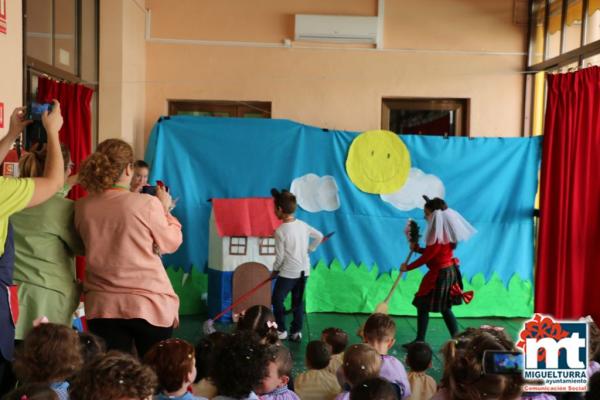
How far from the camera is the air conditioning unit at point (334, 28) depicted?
589 centimetres

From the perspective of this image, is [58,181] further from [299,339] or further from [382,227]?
[382,227]

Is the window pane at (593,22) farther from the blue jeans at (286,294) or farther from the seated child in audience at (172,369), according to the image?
the seated child in audience at (172,369)

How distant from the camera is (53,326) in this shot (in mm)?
1927

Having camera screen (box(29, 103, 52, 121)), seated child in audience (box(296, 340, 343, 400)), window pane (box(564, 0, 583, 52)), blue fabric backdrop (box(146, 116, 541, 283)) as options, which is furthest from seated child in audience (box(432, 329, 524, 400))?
window pane (box(564, 0, 583, 52))

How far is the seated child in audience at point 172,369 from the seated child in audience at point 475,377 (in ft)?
2.31

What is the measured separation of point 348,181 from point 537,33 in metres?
2.14

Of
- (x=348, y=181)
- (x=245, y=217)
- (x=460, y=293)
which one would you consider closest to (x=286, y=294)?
(x=245, y=217)

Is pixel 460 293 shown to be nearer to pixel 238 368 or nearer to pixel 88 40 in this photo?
pixel 238 368

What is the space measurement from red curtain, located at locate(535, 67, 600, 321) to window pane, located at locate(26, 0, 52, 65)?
359cm

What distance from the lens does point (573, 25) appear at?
5.34 m

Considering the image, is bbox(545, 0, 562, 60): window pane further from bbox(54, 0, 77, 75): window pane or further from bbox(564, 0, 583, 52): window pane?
bbox(54, 0, 77, 75): window pane

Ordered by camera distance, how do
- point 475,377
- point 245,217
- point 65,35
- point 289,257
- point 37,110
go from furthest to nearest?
point 245,217 < point 65,35 < point 289,257 < point 37,110 < point 475,377

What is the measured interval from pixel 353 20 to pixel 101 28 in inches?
83.0

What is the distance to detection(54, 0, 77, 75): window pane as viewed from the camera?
4.75 metres
